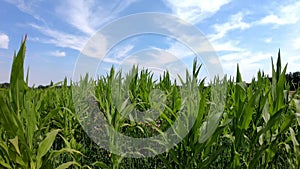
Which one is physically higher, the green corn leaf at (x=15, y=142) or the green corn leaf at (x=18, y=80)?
the green corn leaf at (x=18, y=80)

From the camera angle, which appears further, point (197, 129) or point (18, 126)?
point (197, 129)

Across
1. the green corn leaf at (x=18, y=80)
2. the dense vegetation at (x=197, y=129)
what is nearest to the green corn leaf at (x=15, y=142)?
the dense vegetation at (x=197, y=129)

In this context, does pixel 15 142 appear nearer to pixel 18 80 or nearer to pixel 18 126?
pixel 18 126

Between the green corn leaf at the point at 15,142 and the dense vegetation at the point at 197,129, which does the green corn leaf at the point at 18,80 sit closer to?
the dense vegetation at the point at 197,129

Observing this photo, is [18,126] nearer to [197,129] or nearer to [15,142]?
[15,142]

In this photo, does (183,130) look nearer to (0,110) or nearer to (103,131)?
(0,110)

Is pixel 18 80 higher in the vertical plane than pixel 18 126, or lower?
higher

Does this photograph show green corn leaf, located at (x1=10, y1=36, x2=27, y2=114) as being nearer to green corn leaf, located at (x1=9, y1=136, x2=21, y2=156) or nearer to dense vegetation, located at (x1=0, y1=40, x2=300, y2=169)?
dense vegetation, located at (x1=0, y1=40, x2=300, y2=169)

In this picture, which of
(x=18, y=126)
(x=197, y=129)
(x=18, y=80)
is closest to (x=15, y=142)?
(x=18, y=126)

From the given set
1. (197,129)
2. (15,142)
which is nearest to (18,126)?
(15,142)

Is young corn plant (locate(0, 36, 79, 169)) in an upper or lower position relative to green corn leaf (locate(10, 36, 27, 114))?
lower

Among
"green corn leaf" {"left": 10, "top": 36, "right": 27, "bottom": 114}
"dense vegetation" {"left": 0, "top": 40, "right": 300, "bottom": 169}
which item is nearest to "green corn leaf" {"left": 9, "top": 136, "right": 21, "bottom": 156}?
"dense vegetation" {"left": 0, "top": 40, "right": 300, "bottom": 169}

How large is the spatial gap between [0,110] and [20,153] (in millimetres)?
195

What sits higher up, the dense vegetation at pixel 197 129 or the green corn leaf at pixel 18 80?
the green corn leaf at pixel 18 80
